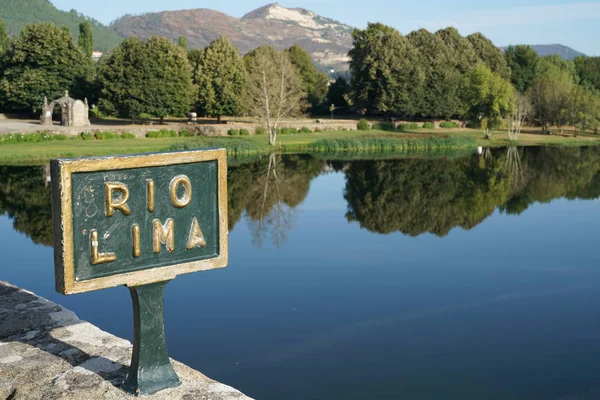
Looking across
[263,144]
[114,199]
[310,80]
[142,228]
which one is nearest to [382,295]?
[142,228]

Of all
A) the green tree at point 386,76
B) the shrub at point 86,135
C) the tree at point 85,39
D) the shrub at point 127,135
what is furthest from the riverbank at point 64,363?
the tree at point 85,39

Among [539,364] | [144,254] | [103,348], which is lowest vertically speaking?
[539,364]

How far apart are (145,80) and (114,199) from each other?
169ft

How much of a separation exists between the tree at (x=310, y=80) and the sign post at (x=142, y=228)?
69.2 m

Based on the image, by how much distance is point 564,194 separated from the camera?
1177 inches

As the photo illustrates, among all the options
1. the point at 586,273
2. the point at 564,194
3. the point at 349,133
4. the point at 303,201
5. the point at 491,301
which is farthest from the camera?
the point at 349,133

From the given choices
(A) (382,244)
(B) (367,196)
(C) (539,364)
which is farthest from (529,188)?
(C) (539,364)

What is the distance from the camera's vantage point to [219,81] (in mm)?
59406

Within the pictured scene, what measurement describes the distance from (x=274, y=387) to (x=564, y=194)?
23.2 meters

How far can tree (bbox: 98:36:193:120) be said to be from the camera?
182ft

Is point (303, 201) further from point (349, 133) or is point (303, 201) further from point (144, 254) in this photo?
point (349, 133)

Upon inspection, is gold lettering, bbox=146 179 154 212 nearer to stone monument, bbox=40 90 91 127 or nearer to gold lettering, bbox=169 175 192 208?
gold lettering, bbox=169 175 192 208

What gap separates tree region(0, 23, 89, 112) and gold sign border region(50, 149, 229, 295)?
56.7 m

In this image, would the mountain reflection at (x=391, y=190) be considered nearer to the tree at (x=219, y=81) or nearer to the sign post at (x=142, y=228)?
the sign post at (x=142, y=228)
